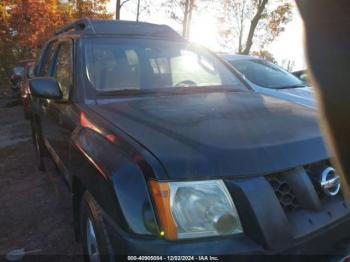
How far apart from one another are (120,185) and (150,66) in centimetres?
171

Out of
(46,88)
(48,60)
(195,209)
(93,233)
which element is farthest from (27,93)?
(195,209)

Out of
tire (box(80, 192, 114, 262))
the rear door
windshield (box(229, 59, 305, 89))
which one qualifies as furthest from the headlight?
windshield (box(229, 59, 305, 89))

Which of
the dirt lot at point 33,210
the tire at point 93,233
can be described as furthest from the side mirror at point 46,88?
the dirt lot at point 33,210

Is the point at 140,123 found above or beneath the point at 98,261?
above

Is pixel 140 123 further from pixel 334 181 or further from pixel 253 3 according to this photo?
pixel 253 3

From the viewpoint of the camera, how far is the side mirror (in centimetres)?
321

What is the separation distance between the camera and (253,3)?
19.1 metres

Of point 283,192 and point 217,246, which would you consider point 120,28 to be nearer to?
point 283,192

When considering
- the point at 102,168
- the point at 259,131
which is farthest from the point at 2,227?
the point at 259,131

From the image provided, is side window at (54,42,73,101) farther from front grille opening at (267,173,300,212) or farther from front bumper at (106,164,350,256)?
front grille opening at (267,173,300,212)

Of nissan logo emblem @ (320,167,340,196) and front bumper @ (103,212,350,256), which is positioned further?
nissan logo emblem @ (320,167,340,196)

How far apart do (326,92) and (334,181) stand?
118cm

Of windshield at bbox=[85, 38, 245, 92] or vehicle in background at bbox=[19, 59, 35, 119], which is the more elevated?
windshield at bbox=[85, 38, 245, 92]

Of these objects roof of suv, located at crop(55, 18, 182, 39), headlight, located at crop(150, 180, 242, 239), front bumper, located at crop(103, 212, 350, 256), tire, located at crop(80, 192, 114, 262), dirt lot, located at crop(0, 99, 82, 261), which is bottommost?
dirt lot, located at crop(0, 99, 82, 261)
